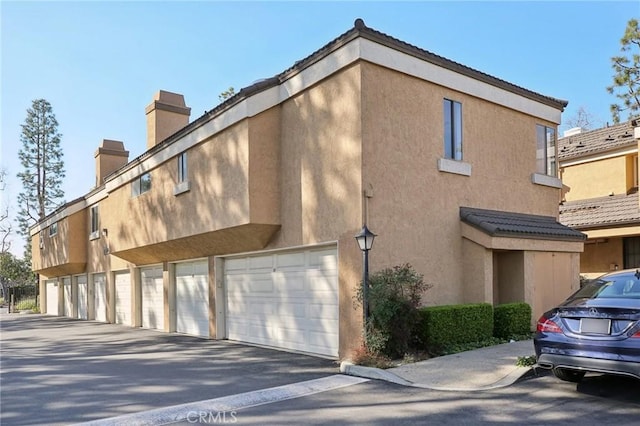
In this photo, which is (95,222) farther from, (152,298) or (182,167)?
(182,167)

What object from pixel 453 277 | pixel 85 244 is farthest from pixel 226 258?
pixel 85 244

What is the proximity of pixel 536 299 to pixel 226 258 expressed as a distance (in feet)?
26.5

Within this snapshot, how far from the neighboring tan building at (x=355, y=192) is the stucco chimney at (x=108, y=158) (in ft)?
40.1

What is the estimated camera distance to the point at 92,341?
16719mm

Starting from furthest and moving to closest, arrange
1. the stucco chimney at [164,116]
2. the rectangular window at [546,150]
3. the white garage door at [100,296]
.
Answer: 1. the white garage door at [100,296]
2. the stucco chimney at [164,116]
3. the rectangular window at [546,150]

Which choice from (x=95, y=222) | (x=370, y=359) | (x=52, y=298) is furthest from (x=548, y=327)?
(x=52, y=298)

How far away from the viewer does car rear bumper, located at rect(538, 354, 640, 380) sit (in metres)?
6.24

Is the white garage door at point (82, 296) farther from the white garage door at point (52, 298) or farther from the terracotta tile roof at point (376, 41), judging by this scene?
the terracotta tile roof at point (376, 41)

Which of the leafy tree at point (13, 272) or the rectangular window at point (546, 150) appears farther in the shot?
the leafy tree at point (13, 272)

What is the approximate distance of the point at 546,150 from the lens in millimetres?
14945

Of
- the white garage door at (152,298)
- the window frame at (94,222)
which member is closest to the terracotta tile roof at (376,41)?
the white garage door at (152,298)

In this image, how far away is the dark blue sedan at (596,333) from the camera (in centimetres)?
634

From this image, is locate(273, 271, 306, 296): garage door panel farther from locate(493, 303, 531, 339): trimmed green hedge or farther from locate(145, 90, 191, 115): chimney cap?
locate(145, 90, 191, 115): chimney cap

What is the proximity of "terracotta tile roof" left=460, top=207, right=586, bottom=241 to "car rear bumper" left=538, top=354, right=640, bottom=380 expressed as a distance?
4603mm
